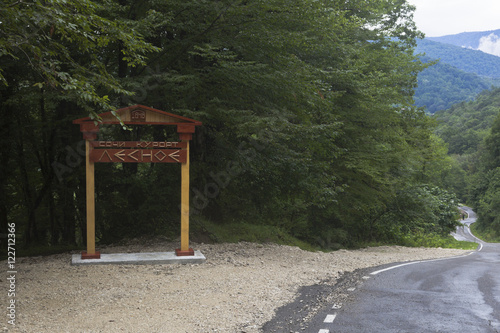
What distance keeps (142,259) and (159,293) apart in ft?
7.38

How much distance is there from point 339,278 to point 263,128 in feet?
13.5

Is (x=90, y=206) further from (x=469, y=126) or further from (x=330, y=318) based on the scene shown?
(x=469, y=126)

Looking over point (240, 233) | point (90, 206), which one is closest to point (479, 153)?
point (240, 233)

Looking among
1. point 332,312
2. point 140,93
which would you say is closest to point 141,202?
point 140,93

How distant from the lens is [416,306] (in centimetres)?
694

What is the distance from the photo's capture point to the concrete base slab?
919cm

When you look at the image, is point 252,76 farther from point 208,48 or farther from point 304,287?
point 304,287

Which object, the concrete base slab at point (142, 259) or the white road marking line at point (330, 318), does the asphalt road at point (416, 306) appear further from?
the concrete base slab at point (142, 259)

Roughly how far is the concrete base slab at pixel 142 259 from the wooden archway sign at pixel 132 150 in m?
0.20

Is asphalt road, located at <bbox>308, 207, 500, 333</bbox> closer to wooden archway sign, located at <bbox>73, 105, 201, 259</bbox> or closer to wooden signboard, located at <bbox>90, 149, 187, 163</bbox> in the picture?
wooden archway sign, located at <bbox>73, 105, 201, 259</bbox>

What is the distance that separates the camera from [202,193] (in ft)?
45.9

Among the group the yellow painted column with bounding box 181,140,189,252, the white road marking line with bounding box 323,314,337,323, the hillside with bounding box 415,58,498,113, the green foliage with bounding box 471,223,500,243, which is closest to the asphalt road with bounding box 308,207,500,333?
the white road marking line with bounding box 323,314,337,323

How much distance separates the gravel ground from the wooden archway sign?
3.08ft

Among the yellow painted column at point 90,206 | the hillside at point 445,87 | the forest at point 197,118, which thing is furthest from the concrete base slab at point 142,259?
the hillside at point 445,87
